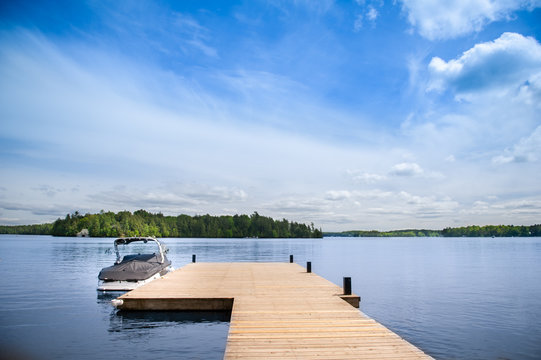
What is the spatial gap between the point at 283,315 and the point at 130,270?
39.6 feet

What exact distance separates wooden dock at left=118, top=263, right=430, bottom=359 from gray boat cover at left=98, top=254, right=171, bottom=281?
5.85 ft

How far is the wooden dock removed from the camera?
7984mm

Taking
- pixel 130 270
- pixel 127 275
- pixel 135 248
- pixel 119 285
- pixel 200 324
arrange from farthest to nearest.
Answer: pixel 135 248 < pixel 130 270 < pixel 127 275 < pixel 119 285 < pixel 200 324

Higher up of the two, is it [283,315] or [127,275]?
[127,275]

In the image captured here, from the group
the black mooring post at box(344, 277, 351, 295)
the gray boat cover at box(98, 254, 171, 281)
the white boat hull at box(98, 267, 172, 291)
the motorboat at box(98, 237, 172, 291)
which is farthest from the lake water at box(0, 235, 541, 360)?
the black mooring post at box(344, 277, 351, 295)

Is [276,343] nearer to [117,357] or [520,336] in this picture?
[117,357]

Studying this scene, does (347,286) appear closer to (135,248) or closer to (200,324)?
(200,324)

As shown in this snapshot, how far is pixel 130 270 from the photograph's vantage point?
2067cm

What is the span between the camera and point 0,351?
12.0 m

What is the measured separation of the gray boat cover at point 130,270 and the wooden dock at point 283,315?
1.78 meters

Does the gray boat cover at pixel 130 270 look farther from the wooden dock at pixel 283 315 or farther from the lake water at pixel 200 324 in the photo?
the wooden dock at pixel 283 315

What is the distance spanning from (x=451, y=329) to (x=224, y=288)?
30.0ft

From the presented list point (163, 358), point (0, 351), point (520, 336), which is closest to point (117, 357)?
point (163, 358)

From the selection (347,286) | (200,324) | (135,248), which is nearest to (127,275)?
(200,324)
